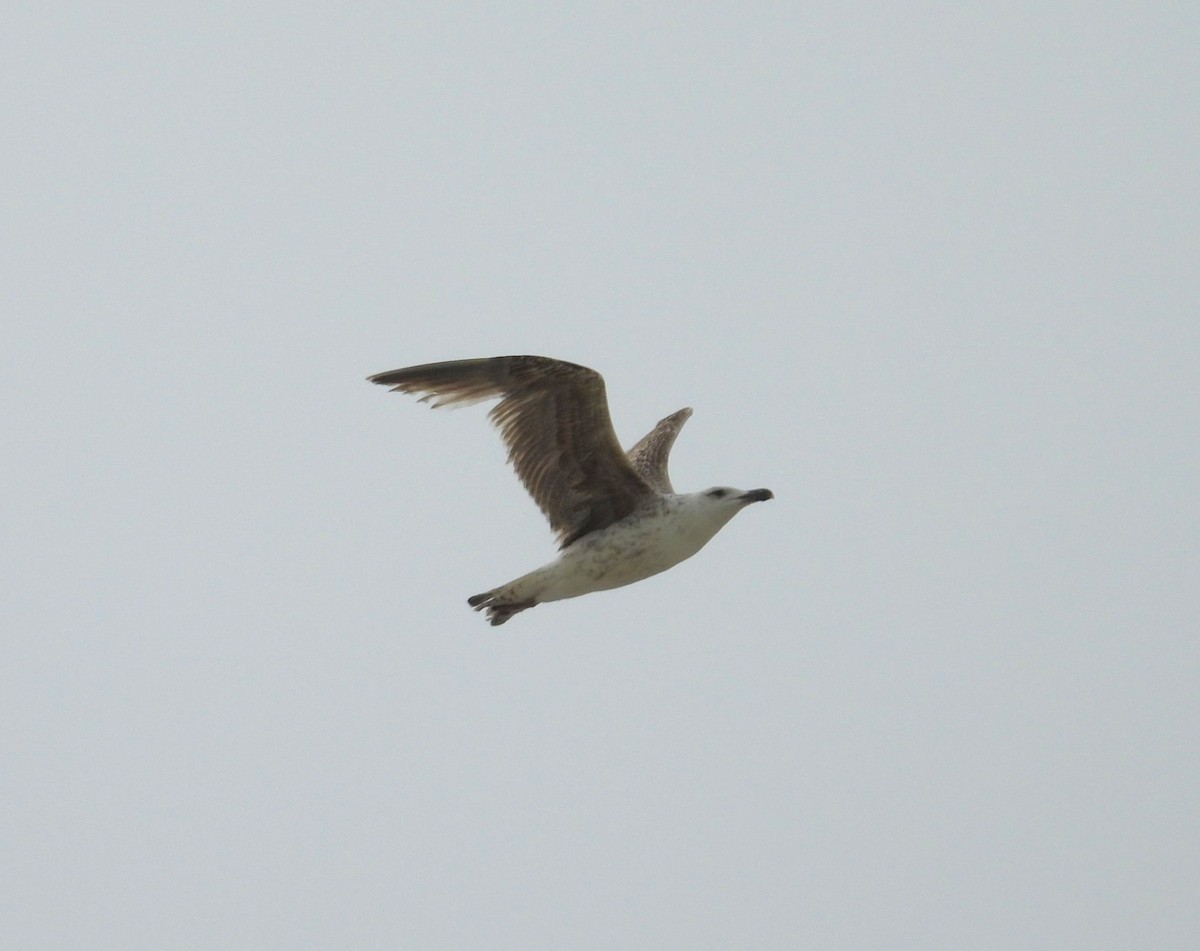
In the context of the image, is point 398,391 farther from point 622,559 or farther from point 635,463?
point 635,463

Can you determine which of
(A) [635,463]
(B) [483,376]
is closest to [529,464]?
(B) [483,376]

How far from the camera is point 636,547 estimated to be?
533 inches

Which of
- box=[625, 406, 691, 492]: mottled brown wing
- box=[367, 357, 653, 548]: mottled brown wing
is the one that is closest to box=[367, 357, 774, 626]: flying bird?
box=[367, 357, 653, 548]: mottled brown wing

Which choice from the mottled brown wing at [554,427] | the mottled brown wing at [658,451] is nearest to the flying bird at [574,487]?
the mottled brown wing at [554,427]

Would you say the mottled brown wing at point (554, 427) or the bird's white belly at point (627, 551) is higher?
the mottled brown wing at point (554, 427)

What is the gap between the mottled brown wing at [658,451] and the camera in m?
15.7

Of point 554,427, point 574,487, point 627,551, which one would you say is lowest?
point 627,551

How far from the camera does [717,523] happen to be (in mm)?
13586

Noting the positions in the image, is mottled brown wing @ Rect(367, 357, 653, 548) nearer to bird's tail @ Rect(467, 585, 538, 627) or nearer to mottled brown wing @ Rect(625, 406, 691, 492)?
bird's tail @ Rect(467, 585, 538, 627)

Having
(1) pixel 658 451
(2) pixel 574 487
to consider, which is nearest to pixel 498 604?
(2) pixel 574 487

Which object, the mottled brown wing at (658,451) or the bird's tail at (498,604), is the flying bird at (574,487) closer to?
the bird's tail at (498,604)

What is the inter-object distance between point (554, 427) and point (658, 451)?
10.9ft

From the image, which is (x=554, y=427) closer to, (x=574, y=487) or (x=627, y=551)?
(x=574, y=487)

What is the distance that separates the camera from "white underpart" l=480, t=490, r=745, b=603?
13.5m
